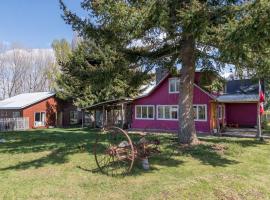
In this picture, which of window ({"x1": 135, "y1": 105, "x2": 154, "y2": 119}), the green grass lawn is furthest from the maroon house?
the green grass lawn

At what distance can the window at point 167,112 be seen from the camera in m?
25.0

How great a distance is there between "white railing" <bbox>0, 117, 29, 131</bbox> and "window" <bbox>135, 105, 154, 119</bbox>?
12692mm

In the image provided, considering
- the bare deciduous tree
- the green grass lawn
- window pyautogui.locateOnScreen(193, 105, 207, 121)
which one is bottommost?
the green grass lawn

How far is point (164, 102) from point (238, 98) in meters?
6.22

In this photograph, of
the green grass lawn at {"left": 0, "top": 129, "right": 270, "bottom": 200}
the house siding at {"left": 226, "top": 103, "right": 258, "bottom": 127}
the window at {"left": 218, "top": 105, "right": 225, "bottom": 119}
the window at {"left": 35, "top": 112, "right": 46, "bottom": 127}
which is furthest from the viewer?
the window at {"left": 35, "top": 112, "right": 46, "bottom": 127}

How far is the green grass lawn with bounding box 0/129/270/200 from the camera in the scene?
23.9 feet

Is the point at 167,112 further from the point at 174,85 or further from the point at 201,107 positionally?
the point at 201,107

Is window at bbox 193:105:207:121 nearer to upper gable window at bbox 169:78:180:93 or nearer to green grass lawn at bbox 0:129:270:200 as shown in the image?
upper gable window at bbox 169:78:180:93

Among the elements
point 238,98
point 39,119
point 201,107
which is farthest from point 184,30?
point 39,119

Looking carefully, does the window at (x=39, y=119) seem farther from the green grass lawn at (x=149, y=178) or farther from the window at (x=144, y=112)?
the green grass lawn at (x=149, y=178)

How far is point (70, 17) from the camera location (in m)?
13.9

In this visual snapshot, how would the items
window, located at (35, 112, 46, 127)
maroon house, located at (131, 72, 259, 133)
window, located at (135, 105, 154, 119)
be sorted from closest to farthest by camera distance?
maroon house, located at (131, 72, 259, 133)
window, located at (135, 105, 154, 119)
window, located at (35, 112, 46, 127)

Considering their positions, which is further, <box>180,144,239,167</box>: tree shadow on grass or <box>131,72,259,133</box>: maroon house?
<box>131,72,259,133</box>: maroon house

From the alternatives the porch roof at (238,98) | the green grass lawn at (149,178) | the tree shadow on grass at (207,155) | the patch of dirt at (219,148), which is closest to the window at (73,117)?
the porch roof at (238,98)
